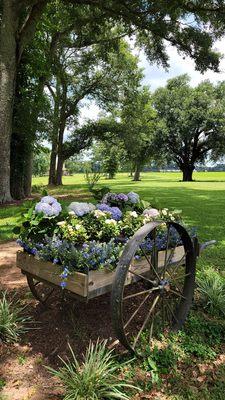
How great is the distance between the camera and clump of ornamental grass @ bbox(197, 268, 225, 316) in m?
3.70

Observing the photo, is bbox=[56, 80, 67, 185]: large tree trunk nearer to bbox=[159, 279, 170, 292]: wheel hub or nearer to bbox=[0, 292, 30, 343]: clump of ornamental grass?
bbox=[0, 292, 30, 343]: clump of ornamental grass

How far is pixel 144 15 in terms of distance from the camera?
10.9 m

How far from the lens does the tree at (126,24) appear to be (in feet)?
34.0

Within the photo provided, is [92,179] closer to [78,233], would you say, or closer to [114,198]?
[114,198]

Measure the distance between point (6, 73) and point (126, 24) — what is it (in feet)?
16.0

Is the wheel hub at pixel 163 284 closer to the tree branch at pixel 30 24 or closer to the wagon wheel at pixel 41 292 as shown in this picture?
the wagon wheel at pixel 41 292

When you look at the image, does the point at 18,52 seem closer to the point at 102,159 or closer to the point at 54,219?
the point at 54,219


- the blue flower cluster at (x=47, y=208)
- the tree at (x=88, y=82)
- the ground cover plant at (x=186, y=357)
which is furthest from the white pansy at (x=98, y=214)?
the tree at (x=88, y=82)

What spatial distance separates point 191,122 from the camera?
120 feet

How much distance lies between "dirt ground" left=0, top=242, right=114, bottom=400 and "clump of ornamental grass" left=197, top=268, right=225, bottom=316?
3.71ft

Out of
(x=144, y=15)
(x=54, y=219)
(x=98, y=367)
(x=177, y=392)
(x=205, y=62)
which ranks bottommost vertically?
(x=177, y=392)

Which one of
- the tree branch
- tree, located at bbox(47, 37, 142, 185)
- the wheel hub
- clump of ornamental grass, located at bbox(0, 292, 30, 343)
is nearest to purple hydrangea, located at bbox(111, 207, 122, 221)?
the wheel hub

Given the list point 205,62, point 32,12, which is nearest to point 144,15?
point 205,62

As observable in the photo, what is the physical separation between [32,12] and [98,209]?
10.5 metres
